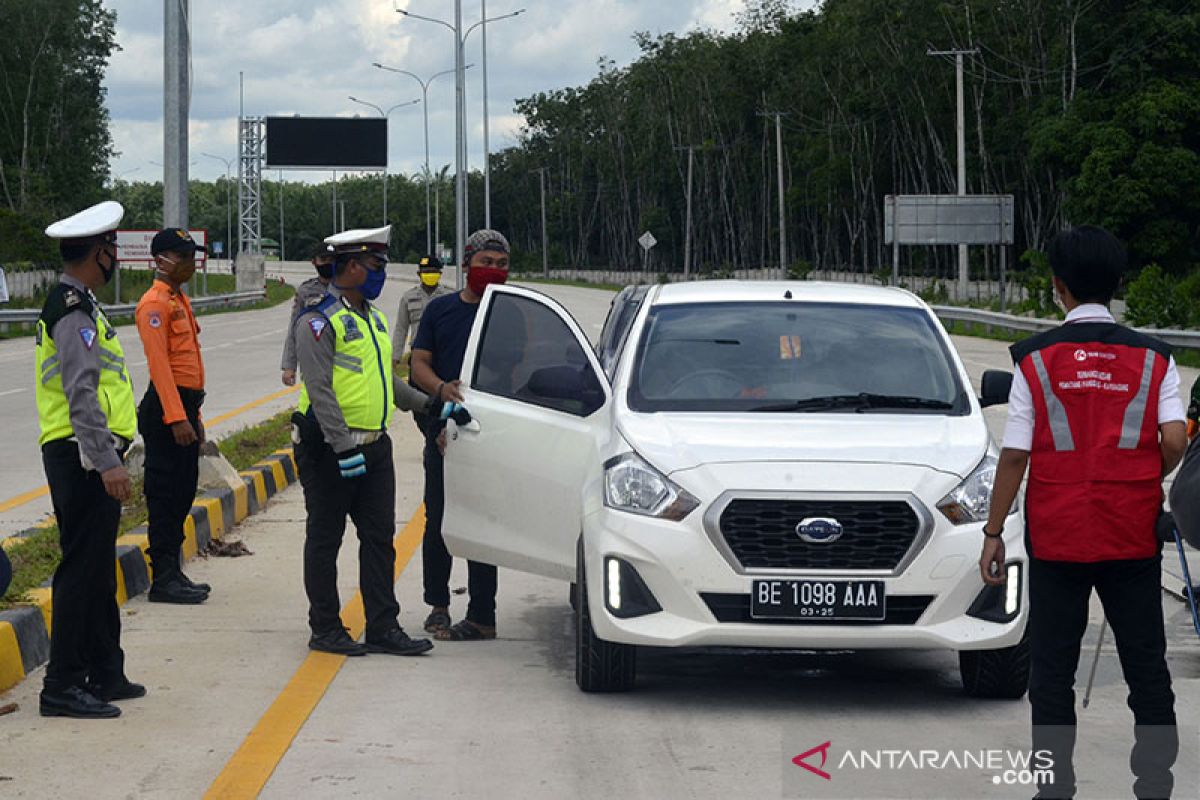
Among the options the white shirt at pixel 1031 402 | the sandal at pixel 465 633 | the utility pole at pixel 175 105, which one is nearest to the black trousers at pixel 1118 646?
the white shirt at pixel 1031 402

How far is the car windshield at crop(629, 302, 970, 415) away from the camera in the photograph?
7855 millimetres

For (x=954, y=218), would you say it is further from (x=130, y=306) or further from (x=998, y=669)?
(x=998, y=669)

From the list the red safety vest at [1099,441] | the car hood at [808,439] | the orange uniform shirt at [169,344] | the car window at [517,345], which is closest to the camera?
the red safety vest at [1099,441]

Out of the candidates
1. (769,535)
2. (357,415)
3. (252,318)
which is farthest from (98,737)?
(252,318)

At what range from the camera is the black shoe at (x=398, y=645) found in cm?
820

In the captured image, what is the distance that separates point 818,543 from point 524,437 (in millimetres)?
1730

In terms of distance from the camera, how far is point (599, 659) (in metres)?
7.24

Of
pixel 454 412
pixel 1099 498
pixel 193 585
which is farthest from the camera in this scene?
pixel 193 585

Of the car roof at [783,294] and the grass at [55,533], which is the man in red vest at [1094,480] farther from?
the grass at [55,533]

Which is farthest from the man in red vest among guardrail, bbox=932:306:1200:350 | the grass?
guardrail, bbox=932:306:1200:350

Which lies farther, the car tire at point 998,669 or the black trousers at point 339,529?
the black trousers at point 339,529

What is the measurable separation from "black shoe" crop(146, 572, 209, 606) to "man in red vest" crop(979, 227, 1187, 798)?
525 cm

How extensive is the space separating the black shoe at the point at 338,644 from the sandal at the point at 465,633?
1.74 feet

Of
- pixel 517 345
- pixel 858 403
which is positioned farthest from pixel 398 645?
pixel 858 403
